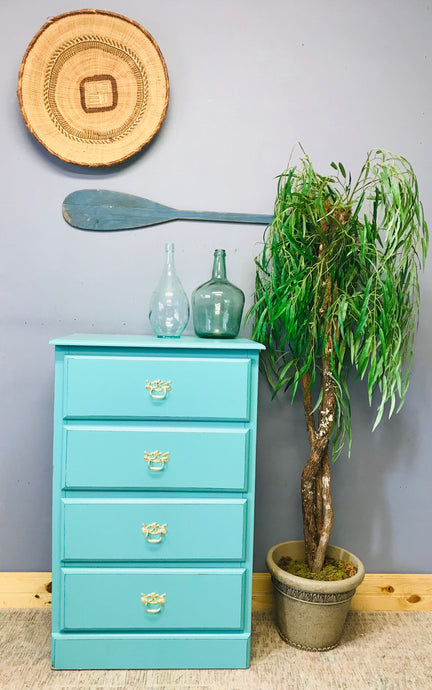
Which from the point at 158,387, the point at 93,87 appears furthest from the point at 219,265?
the point at 93,87

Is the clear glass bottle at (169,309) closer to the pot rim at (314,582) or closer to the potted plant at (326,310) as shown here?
the potted plant at (326,310)

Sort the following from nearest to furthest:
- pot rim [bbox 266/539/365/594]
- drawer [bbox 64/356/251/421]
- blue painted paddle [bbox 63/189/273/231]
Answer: drawer [bbox 64/356/251/421], pot rim [bbox 266/539/365/594], blue painted paddle [bbox 63/189/273/231]

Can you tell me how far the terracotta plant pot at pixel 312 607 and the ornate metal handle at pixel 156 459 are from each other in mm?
580

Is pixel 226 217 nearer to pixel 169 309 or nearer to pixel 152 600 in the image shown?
pixel 169 309

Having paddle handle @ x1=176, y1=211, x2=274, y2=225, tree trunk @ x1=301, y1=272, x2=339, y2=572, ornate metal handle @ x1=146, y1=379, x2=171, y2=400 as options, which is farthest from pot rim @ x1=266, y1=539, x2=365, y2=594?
paddle handle @ x1=176, y1=211, x2=274, y2=225

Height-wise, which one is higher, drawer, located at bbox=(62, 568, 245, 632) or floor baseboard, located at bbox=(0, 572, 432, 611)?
drawer, located at bbox=(62, 568, 245, 632)

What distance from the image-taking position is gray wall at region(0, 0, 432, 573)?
1.87 metres

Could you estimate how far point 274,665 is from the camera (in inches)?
63.4

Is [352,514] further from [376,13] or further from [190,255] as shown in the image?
[376,13]

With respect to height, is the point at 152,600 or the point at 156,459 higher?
the point at 156,459

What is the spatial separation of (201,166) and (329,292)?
A: 2.30ft

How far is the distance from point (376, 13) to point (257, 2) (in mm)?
464

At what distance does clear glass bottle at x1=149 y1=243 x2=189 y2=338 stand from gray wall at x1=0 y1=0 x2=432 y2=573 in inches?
7.9

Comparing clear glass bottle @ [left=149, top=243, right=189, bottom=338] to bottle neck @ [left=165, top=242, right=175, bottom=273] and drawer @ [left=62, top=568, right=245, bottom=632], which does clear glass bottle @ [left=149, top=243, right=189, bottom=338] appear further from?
drawer @ [left=62, top=568, right=245, bottom=632]
